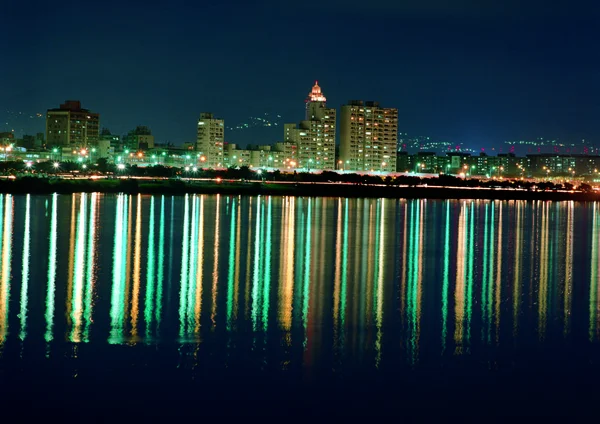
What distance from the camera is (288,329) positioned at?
1250cm

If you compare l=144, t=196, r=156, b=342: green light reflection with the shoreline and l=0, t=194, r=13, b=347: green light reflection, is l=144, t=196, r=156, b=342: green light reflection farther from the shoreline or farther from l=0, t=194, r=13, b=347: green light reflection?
the shoreline

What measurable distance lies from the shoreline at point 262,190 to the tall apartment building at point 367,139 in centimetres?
4337

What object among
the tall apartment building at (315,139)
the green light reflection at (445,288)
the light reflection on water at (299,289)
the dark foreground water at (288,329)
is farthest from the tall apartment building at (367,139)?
the dark foreground water at (288,329)

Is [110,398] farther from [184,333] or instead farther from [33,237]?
[33,237]

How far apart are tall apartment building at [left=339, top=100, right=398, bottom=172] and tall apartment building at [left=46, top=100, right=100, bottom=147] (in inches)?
1482

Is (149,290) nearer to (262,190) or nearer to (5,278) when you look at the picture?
(5,278)

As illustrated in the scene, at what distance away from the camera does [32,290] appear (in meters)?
14.8

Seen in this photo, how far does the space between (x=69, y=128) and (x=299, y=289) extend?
116 m

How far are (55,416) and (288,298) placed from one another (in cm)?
668

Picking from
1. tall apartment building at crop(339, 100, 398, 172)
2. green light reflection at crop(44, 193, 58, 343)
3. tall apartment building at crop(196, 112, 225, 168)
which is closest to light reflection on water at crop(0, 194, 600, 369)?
green light reflection at crop(44, 193, 58, 343)

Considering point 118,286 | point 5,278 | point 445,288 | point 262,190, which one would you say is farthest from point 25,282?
point 262,190

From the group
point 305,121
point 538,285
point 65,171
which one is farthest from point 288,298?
point 305,121

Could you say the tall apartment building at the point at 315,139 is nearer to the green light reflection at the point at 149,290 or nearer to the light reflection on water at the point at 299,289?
the light reflection on water at the point at 299,289

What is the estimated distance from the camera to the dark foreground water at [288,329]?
9484mm
